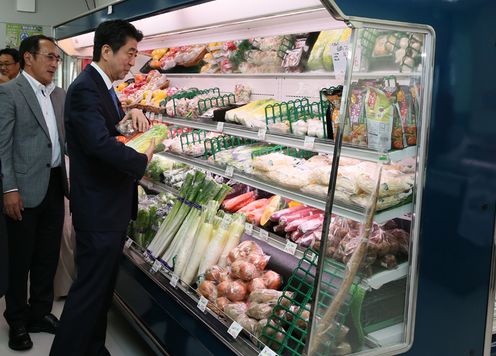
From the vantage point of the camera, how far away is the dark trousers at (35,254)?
10.9 feet

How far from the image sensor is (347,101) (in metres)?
1.68

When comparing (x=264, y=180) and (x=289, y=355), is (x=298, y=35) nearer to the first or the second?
(x=264, y=180)

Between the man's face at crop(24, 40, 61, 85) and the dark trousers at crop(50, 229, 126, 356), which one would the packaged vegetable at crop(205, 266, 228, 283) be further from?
the man's face at crop(24, 40, 61, 85)

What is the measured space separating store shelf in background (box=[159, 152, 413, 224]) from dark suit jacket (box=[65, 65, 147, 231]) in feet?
1.80

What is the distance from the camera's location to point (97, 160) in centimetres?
268

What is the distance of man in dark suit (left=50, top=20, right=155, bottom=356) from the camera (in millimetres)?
2664

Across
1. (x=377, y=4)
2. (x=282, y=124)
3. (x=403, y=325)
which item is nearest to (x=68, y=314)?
(x=282, y=124)

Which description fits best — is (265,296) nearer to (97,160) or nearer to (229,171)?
(229,171)

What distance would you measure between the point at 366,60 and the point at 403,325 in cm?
108

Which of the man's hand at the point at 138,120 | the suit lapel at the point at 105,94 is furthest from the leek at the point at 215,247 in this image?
the suit lapel at the point at 105,94

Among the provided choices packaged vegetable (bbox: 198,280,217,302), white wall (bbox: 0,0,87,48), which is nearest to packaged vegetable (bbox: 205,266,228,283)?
packaged vegetable (bbox: 198,280,217,302)

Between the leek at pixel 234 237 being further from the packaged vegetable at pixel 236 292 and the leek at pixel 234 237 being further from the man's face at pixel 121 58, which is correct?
the man's face at pixel 121 58

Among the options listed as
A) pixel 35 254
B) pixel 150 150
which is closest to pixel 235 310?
pixel 150 150

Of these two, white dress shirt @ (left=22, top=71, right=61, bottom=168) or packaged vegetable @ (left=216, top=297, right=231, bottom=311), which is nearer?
packaged vegetable @ (left=216, top=297, right=231, bottom=311)
